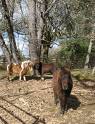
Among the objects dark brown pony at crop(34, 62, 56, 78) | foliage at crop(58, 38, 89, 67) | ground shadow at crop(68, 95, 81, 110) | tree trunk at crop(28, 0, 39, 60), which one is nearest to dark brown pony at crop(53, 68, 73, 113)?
ground shadow at crop(68, 95, 81, 110)

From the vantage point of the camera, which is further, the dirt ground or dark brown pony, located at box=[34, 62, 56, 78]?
dark brown pony, located at box=[34, 62, 56, 78]

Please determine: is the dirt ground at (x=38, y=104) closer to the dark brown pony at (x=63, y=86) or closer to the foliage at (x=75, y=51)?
the dark brown pony at (x=63, y=86)

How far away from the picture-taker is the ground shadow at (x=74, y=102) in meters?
10.6

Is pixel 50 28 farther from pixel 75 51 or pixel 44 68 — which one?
pixel 44 68

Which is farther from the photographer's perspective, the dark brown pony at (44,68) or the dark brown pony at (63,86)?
the dark brown pony at (44,68)

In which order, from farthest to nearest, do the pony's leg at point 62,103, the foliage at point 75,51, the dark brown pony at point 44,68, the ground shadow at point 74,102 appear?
the foliage at point 75,51, the dark brown pony at point 44,68, the ground shadow at point 74,102, the pony's leg at point 62,103

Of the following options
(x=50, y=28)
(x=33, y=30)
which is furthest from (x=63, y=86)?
(x=50, y=28)

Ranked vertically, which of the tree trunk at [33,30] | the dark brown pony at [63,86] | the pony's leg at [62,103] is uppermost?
the tree trunk at [33,30]

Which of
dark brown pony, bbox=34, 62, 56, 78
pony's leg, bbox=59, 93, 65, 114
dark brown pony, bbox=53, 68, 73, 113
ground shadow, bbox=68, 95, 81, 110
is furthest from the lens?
dark brown pony, bbox=34, 62, 56, 78

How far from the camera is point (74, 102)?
36.1ft

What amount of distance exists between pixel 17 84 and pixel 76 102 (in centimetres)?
251

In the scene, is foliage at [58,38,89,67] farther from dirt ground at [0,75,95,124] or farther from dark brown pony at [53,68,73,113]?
dark brown pony at [53,68,73,113]

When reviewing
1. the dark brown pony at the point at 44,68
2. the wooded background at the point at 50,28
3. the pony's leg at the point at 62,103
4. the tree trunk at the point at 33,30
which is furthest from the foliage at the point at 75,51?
the pony's leg at the point at 62,103

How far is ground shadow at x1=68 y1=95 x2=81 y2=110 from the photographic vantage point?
34.8 feet
